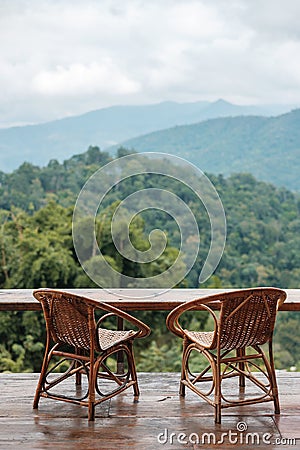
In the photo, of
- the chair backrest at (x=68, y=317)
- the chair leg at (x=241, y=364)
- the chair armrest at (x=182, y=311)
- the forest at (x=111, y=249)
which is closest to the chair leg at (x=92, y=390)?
the chair backrest at (x=68, y=317)

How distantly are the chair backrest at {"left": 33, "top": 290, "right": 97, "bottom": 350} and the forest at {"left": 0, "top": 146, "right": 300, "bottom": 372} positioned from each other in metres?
2.48

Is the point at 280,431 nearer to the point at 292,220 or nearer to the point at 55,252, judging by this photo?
the point at 55,252

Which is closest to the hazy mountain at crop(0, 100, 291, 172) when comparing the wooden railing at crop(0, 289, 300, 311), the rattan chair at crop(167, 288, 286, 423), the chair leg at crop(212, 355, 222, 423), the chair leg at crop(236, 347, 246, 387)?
the wooden railing at crop(0, 289, 300, 311)

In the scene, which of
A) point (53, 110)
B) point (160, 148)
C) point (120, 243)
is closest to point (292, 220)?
point (160, 148)

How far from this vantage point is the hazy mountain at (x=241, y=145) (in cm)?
1677

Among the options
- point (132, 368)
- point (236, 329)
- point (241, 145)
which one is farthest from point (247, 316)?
point (241, 145)

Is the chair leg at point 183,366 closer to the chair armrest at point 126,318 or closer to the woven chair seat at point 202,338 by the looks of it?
the woven chair seat at point 202,338

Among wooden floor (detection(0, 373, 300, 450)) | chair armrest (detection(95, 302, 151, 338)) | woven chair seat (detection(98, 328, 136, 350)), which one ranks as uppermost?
chair armrest (detection(95, 302, 151, 338))

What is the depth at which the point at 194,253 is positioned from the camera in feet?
13.9

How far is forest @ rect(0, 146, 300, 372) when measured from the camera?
31.8 feet

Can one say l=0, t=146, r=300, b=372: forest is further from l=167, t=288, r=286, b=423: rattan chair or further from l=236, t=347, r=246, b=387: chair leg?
l=167, t=288, r=286, b=423: rattan chair

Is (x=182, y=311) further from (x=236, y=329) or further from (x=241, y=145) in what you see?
(x=241, y=145)

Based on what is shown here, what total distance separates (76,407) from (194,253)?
1479 millimetres

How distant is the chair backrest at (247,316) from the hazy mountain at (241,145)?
1316cm
